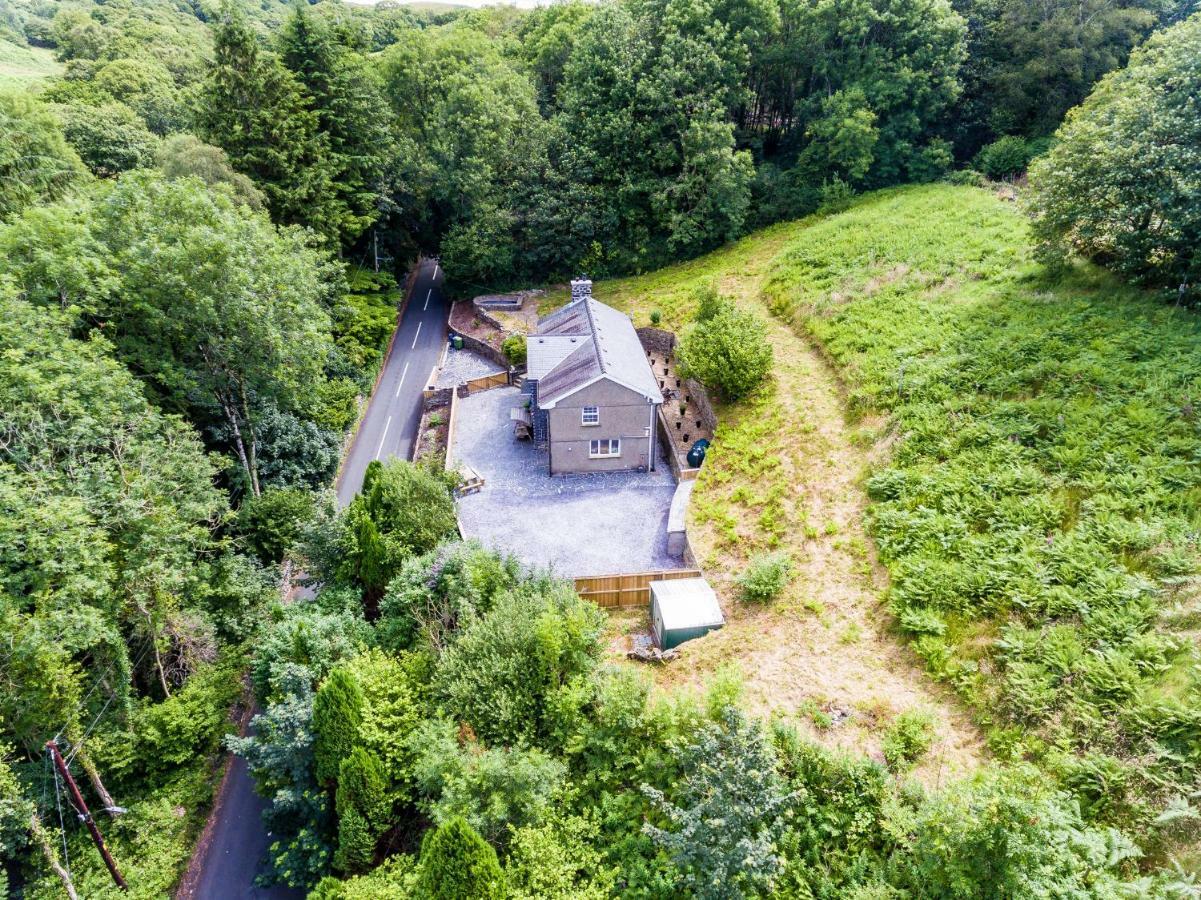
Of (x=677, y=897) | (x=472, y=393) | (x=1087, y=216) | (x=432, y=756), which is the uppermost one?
(x=1087, y=216)

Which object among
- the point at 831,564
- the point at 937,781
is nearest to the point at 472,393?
the point at 831,564

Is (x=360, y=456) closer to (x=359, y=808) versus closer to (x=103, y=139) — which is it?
(x=359, y=808)

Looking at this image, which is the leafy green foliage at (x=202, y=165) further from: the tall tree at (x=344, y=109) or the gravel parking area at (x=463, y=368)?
the gravel parking area at (x=463, y=368)

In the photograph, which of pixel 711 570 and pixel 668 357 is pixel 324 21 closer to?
Result: pixel 668 357

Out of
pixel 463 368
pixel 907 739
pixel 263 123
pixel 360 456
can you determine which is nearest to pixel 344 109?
pixel 263 123

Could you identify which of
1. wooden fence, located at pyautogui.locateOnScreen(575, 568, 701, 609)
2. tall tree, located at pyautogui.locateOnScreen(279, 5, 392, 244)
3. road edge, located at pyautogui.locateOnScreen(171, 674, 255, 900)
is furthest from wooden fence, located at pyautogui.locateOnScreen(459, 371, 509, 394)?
road edge, located at pyautogui.locateOnScreen(171, 674, 255, 900)

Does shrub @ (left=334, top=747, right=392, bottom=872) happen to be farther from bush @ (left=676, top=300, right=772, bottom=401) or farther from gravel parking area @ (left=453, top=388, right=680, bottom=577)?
bush @ (left=676, top=300, right=772, bottom=401)
